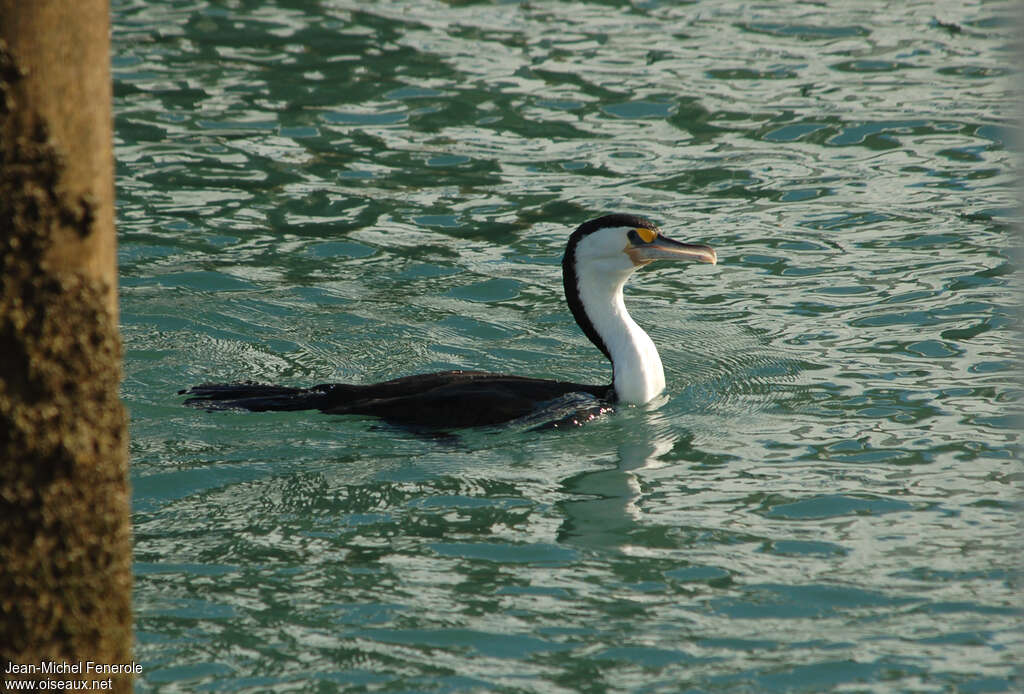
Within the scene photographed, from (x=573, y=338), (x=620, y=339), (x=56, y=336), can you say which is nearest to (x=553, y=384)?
(x=620, y=339)

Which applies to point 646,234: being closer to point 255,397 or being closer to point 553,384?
point 553,384

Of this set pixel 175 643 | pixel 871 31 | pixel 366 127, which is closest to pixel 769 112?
pixel 871 31

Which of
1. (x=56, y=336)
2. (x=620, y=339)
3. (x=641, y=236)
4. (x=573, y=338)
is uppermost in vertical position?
(x=56, y=336)

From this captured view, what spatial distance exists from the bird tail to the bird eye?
197 centimetres

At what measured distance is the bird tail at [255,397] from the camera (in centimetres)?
750

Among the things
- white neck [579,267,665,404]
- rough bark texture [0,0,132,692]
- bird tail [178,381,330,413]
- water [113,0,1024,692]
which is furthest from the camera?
white neck [579,267,665,404]

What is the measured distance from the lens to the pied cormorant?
739 centimetres

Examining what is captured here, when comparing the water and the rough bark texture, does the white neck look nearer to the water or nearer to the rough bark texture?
the water

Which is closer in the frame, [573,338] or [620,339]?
[620,339]

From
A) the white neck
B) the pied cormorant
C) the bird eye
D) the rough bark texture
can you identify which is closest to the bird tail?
the pied cormorant

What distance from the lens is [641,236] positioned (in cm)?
801

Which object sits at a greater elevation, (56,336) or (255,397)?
(56,336)

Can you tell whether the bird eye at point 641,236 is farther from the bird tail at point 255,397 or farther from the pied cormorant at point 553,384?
the bird tail at point 255,397

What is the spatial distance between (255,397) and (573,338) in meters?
2.45
